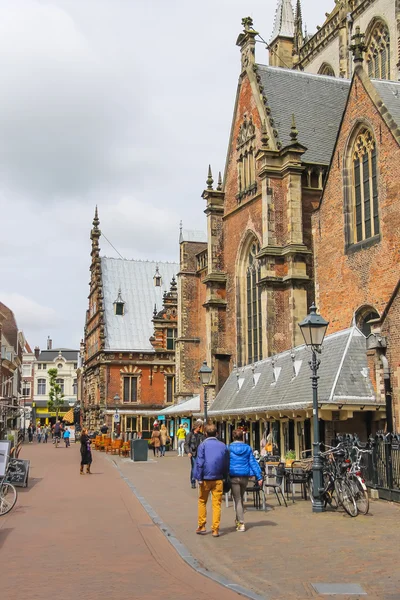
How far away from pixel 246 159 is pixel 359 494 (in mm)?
25065

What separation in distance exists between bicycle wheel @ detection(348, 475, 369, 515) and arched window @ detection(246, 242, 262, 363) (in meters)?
20.5

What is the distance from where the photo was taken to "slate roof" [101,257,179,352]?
63625 mm

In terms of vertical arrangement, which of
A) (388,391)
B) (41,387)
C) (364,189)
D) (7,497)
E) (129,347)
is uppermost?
(364,189)

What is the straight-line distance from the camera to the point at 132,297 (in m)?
67.6

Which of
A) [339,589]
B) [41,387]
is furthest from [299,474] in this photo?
[41,387]

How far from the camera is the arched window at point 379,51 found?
40.3 meters

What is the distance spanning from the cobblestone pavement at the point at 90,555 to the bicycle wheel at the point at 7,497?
0.18m

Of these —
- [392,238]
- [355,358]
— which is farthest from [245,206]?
[355,358]

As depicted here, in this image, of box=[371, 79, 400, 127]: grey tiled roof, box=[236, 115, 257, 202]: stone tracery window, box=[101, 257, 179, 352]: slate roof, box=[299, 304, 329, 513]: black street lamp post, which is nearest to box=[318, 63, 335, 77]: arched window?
box=[236, 115, 257, 202]: stone tracery window

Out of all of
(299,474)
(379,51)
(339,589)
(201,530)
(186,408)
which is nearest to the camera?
(339,589)

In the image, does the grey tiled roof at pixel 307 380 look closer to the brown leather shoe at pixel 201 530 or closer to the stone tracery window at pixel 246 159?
the brown leather shoe at pixel 201 530

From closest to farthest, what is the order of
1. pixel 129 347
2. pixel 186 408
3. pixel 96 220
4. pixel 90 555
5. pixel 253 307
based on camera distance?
pixel 90 555, pixel 253 307, pixel 186 408, pixel 129 347, pixel 96 220

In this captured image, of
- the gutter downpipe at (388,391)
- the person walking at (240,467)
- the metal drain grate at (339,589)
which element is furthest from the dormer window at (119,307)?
the metal drain grate at (339,589)

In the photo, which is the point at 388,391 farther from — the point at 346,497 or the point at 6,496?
the point at 6,496
